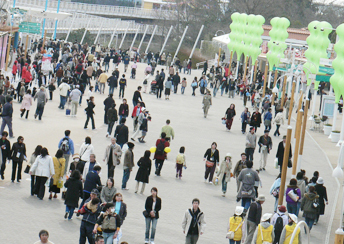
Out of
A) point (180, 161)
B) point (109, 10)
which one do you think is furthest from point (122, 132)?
point (109, 10)

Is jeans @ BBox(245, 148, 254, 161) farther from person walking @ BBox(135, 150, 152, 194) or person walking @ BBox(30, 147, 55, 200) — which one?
→ person walking @ BBox(30, 147, 55, 200)

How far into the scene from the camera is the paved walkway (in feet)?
44.4

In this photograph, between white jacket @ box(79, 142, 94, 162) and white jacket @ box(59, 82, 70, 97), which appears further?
white jacket @ box(59, 82, 70, 97)

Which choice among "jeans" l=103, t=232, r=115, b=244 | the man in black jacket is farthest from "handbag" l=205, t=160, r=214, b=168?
"jeans" l=103, t=232, r=115, b=244

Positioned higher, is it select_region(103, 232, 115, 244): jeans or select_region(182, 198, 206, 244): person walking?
select_region(182, 198, 206, 244): person walking

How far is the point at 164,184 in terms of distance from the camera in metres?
18.3

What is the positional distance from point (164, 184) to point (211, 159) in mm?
1489

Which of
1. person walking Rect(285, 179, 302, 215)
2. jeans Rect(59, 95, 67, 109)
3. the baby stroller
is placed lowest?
person walking Rect(285, 179, 302, 215)

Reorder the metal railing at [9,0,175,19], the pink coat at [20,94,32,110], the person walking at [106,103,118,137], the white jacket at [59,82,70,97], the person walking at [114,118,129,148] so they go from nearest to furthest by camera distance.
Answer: the person walking at [114,118,129,148], the person walking at [106,103,118,137], the pink coat at [20,94,32,110], the white jacket at [59,82,70,97], the metal railing at [9,0,175,19]

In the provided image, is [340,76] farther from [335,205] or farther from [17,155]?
[17,155]

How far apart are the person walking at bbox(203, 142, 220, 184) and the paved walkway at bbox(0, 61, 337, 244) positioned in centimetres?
41

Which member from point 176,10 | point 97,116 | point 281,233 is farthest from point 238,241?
point 176,10

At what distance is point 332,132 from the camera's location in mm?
30531

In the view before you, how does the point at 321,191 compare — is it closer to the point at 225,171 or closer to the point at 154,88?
the point at 225,171
